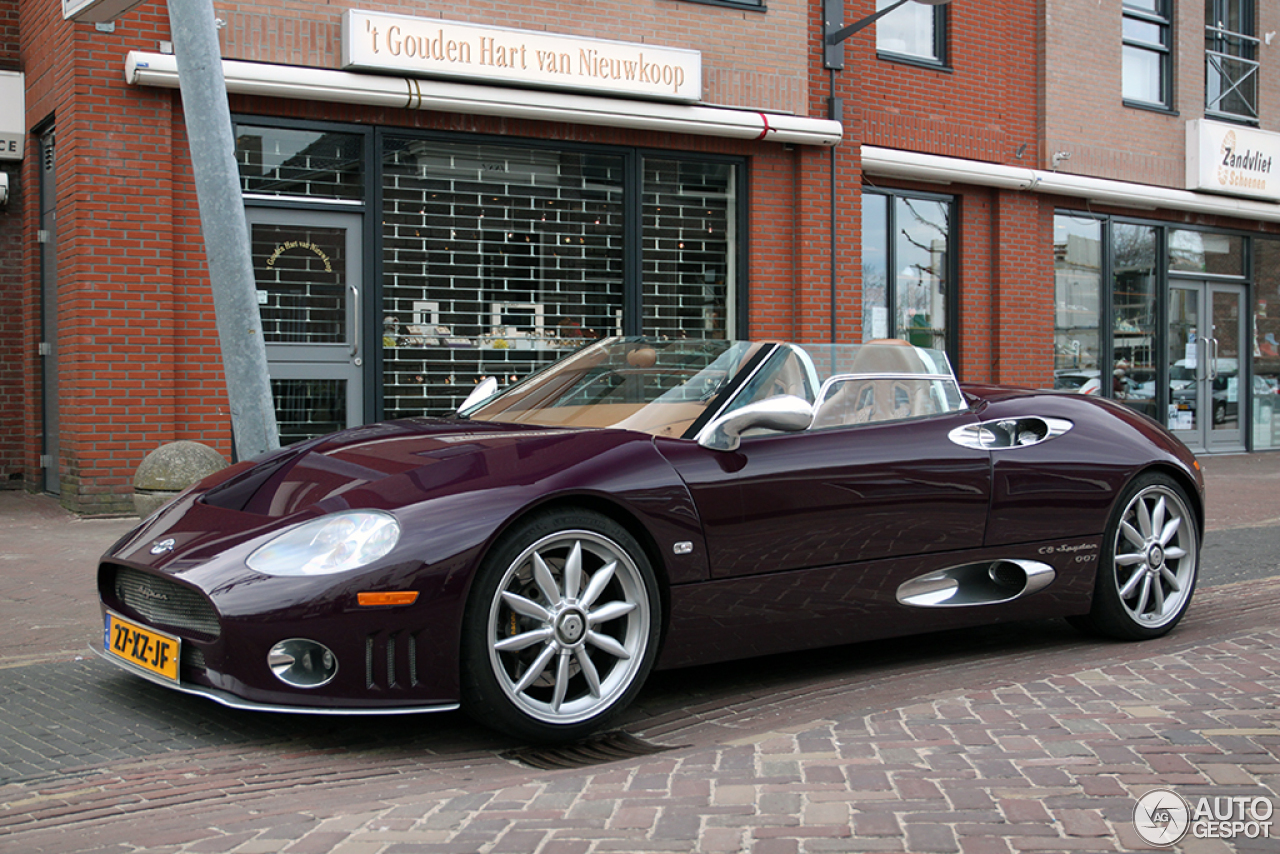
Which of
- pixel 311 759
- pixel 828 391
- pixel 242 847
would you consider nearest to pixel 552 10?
pixel 828 391

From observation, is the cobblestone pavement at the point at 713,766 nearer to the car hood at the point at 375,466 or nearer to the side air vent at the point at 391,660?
the side air vent at the point at 391,660

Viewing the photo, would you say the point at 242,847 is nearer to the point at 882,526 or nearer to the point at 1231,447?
the point at 882,526

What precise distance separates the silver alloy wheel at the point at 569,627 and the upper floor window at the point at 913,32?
1058cm

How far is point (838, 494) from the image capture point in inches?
169

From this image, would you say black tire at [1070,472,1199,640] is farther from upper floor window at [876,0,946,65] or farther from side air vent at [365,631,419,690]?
upper floor window at [876,0,946,65]

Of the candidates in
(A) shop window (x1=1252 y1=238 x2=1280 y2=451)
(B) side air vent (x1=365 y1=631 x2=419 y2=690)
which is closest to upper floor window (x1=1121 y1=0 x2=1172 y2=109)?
Result: (A) shop window (x1=1252 y1=238 x2=1280 y2=451)

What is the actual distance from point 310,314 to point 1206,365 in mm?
12310

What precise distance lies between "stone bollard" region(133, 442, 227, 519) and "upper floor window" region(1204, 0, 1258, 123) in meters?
14.2

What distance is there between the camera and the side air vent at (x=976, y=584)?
4.56 m

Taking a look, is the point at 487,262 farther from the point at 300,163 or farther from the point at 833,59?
the point at 833,59

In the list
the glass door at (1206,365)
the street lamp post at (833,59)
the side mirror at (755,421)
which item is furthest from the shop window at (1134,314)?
the side mirror at (755,421)

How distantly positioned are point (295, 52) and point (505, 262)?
7.96 ft

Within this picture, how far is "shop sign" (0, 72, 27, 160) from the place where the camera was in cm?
1070

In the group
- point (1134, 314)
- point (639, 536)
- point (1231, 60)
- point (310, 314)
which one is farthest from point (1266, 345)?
point (639, 536)
